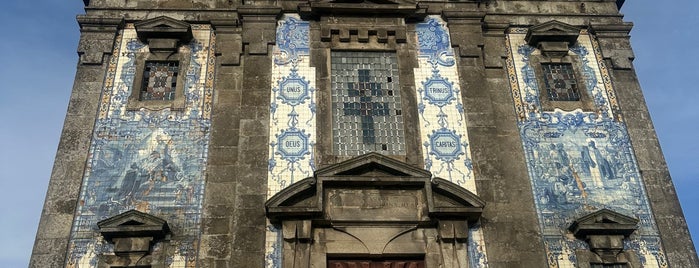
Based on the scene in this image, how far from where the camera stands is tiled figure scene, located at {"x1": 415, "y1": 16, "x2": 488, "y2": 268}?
13117 mm

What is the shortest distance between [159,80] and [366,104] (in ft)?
14.0

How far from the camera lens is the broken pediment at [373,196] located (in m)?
12.2

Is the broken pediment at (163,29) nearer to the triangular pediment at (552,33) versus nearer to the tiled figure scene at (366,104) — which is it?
the tiled figure scene at (366,104)

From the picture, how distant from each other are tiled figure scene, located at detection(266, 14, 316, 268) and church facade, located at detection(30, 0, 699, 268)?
0.03 m

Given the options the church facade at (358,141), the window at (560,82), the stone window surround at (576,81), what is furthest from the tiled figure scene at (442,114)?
the window at (560,82)

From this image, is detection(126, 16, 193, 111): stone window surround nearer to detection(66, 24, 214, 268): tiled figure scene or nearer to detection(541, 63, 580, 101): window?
detection(66, 24, 214, 268): tiled figure scene

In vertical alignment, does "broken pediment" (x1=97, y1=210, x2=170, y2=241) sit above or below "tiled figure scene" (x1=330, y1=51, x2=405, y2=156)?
below

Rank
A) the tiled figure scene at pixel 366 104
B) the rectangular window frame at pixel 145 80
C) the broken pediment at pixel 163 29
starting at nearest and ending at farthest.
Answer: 1. the tiled figure scene at pixel 366 104
2. the rectangular window frame at pixel 145 80
3. the broken pediment at pixel 163 29

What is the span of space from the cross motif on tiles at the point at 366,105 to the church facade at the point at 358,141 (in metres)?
0.05

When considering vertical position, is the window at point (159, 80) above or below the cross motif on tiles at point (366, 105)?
above

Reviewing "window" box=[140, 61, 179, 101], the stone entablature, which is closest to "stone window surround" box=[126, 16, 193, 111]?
"window" box=[140, 61, 179, 101]

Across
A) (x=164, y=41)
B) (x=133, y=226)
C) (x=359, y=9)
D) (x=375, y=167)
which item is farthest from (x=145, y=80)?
(x=375, y=167)

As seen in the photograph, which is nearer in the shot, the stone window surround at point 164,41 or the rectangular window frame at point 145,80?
the rectangular window frame at point 145,80

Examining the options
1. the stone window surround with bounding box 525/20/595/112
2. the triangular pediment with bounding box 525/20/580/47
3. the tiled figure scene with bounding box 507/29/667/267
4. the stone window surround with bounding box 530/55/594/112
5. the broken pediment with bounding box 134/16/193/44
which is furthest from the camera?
the triangular pediment with bounding box 525/20/580/47
